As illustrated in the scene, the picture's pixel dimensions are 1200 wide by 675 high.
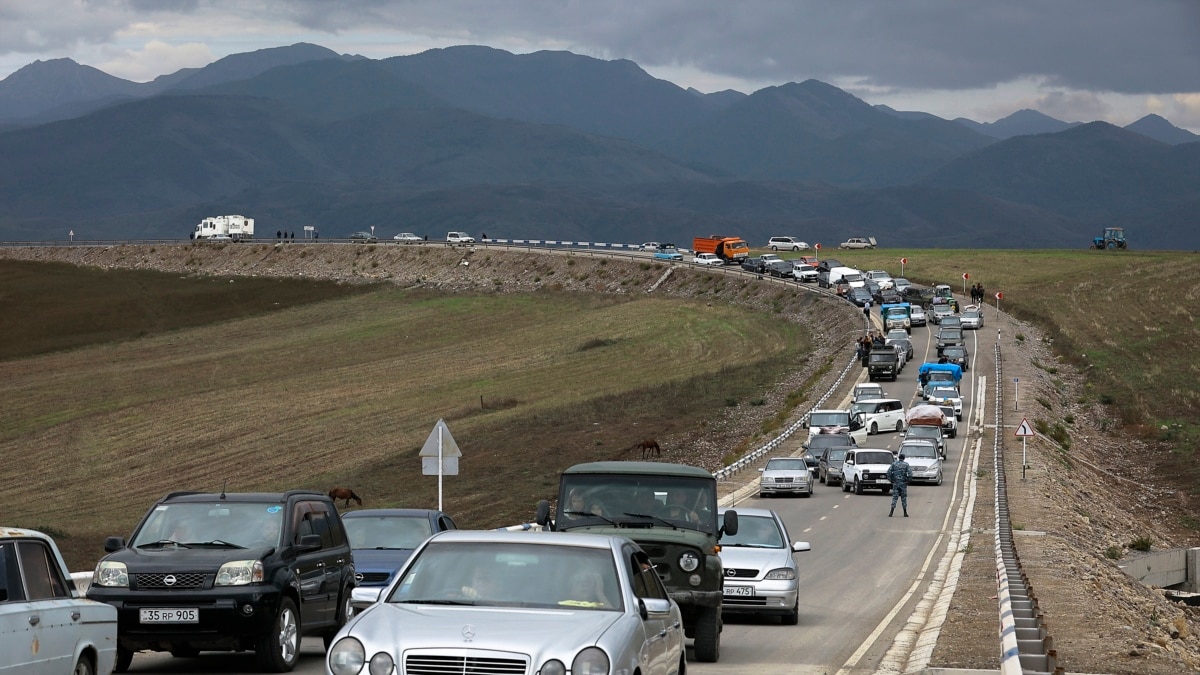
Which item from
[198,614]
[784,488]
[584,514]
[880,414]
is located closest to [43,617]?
[198,614]

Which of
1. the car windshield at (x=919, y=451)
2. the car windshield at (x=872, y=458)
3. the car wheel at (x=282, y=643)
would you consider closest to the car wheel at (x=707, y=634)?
the car wheel at (x=282, y=643)

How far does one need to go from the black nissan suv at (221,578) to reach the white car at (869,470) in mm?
30761

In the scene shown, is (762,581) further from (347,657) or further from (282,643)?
(347,657)

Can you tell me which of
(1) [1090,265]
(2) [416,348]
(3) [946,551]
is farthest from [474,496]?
(1) [1090,265]

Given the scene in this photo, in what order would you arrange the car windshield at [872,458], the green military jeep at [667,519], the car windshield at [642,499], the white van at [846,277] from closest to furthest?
the green military jeep at [667,519], the car windshield at [642,499], the car windshield at [872,458], the white van at [846,277]

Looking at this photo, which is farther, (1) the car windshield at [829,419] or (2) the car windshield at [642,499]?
(1) the car windshield at [829,419]

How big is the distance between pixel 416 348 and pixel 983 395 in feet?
118

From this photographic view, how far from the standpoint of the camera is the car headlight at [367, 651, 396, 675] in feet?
32.9

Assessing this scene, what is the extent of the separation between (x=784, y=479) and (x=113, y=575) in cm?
2965

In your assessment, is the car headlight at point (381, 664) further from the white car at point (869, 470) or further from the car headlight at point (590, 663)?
the white car at point (869, 470)

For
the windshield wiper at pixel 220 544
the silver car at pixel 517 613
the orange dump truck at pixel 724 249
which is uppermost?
the orange dump truck at pixel 724 249

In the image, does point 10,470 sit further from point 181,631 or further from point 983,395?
point 181,631

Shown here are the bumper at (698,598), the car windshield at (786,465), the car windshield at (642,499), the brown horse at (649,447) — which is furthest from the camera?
the brown horse at (649,447)

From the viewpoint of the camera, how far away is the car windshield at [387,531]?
806 inches
